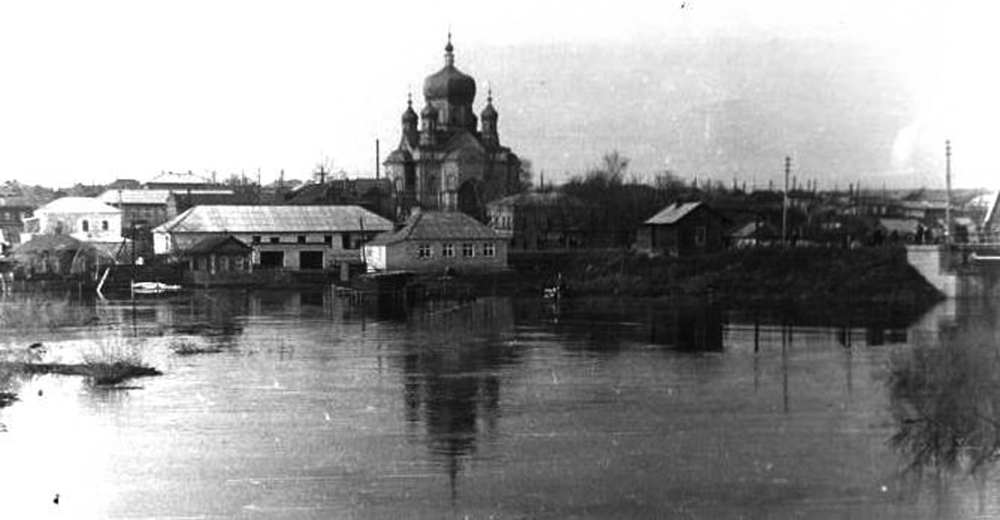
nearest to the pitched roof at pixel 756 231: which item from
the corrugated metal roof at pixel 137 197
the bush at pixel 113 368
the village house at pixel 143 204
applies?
the village house at pixel 143 204

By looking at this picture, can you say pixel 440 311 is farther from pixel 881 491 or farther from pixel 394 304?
pixel 881 491

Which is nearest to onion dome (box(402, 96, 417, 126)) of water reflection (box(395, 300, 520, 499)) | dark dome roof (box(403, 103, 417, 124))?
dark dome roof (box(403, 103, 417, 124))

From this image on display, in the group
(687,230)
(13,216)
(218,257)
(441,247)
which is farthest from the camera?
(13,216)

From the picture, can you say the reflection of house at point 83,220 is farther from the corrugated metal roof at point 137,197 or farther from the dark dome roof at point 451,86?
the dark dome roof at point 451,86

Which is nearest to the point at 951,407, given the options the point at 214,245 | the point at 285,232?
the point at 214,245

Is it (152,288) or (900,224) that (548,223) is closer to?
(900,224)

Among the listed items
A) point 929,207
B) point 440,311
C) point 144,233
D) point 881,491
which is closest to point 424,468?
point 881,491
